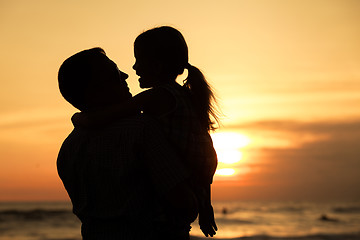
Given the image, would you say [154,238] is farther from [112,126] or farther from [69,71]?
[69,71]

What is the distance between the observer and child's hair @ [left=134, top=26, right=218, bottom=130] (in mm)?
1760

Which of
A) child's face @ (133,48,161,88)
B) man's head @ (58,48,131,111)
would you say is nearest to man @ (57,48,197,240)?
man's head @ (58,48,131,111)

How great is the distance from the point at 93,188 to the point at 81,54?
18.2 inches

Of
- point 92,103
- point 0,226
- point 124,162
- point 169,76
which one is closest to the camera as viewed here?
point 124,162

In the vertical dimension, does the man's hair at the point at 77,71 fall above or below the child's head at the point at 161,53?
below

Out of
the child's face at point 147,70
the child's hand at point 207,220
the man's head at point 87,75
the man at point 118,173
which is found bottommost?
the child's hand at point 207,220

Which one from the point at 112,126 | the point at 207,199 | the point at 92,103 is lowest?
the point at 207,199

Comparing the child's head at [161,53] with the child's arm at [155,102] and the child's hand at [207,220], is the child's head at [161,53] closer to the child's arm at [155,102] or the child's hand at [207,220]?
the child's arm at [155,102]

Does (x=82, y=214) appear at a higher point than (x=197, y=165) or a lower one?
lower

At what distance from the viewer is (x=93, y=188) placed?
4.68ft

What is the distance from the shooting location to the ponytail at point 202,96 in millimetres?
1724

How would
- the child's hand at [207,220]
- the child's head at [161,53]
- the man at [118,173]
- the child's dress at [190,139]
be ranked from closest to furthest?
the man at [118,173] < the child's dress at [190,139] < the child's hand at [207,220] < the child's head at [161,53]

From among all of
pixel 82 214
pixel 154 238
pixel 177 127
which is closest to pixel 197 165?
pixel 177 127

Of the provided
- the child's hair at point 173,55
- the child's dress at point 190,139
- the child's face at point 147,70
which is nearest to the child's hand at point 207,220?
the child's dress at point 190,139
